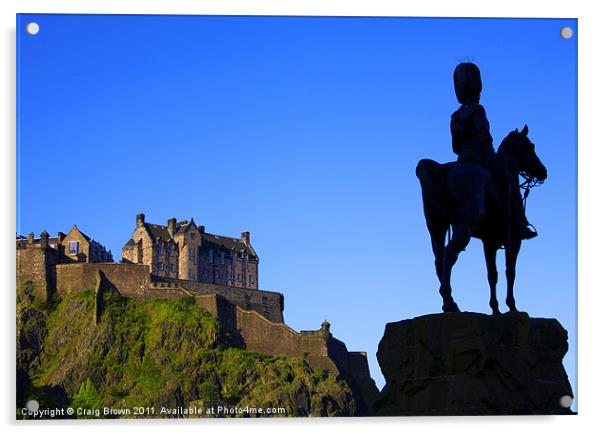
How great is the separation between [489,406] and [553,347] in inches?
49.1

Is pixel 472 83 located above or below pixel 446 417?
above

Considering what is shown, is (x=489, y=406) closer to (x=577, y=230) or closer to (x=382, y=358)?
(x=382, y=358)

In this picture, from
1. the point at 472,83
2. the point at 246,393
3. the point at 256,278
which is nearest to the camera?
the point at 472,83

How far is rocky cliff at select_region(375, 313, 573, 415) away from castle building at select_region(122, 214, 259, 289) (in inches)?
3129

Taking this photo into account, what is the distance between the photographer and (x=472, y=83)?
1786cm

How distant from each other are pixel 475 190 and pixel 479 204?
0.56 ft

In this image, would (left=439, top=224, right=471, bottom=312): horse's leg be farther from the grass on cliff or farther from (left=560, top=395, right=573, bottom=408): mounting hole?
the grass on cliff

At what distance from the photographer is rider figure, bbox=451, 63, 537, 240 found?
17.5 m

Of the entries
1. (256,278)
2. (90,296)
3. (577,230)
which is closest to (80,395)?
(90,296)

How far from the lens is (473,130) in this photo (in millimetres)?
17578

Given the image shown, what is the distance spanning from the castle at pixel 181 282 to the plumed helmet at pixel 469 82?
65037mm

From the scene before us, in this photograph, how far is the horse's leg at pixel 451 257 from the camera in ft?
55.6

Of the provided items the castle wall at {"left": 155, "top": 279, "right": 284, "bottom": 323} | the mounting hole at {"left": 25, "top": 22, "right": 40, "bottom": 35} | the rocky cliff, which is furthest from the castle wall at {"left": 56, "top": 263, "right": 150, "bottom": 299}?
the rocky cliff

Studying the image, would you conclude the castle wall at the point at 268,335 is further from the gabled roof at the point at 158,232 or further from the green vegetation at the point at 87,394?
the green vegetation at the point at 87,394
